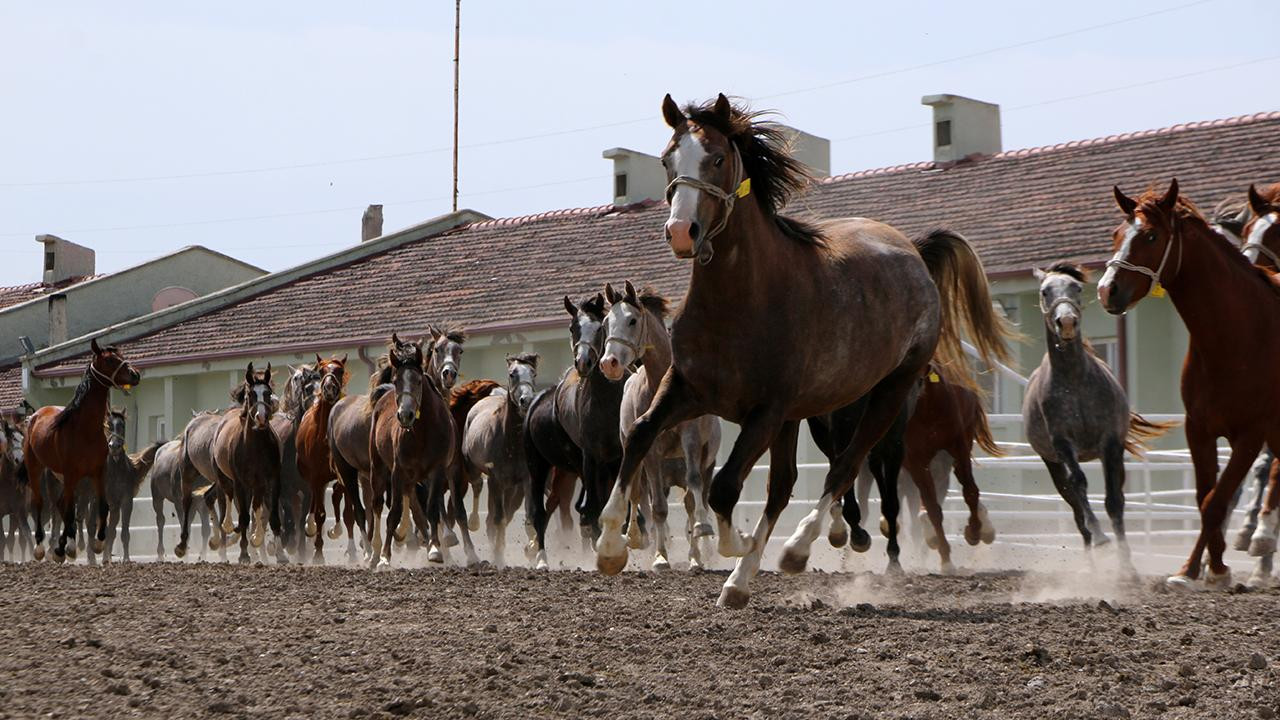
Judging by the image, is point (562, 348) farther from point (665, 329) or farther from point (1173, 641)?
point (1173, 641)

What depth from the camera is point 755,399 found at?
305 inches

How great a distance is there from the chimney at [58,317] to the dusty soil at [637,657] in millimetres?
32554

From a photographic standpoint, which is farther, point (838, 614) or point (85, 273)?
point (85, 273)

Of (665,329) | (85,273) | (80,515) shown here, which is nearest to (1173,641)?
(665,329)

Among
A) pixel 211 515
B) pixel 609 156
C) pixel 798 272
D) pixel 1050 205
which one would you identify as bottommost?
pixel 211 515

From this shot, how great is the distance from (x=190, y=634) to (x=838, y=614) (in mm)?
2847

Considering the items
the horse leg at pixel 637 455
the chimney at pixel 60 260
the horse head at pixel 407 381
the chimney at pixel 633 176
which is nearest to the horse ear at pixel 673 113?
the horse leg at pixel 637 455

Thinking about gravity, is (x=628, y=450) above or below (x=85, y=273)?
below

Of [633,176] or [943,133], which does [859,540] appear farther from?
[633,176]

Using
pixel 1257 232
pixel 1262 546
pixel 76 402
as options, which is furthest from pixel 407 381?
pixel 1262 546

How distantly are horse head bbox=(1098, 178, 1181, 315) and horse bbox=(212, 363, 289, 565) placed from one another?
11.3 m

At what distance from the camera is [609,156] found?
33.0 m

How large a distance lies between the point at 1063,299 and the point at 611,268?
15.3 meters

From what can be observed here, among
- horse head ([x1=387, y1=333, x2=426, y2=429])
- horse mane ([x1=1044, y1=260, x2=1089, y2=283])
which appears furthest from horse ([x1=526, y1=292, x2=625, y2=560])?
horse mane ([x1=1044, y1=260, x2=1089, y2=283])
